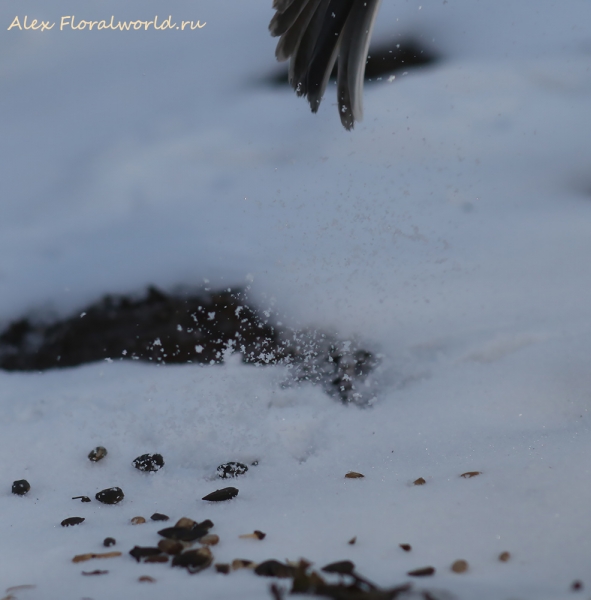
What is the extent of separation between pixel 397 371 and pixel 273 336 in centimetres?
46

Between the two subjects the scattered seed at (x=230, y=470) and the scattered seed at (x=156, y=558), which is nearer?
the scattered seed at (x=156, y=558)

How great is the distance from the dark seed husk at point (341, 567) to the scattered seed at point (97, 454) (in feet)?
2.47

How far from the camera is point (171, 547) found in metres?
0.88

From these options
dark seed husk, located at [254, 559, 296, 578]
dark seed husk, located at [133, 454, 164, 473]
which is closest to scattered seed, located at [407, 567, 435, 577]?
dark seed husk, located at [254, 559, 296, 578]

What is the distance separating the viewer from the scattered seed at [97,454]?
1.35 m

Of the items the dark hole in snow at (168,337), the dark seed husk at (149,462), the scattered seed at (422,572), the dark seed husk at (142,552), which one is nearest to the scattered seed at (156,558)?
the dark seed husk at (142,552)

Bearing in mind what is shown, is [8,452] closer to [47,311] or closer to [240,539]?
[240,539]

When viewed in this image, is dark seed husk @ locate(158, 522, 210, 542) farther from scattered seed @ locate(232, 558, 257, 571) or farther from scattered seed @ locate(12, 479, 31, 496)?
scattered seed @ locate(12, 479, 31, 496)

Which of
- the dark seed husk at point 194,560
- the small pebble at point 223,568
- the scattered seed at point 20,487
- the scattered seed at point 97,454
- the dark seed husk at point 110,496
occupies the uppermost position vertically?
the scattered seed at point 97,454

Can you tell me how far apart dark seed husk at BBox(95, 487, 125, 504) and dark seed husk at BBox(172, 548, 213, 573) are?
0.36m

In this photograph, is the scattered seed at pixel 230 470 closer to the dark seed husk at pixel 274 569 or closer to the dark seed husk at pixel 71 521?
the dark seed husk at pixel 71 521

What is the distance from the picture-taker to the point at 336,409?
4.91 feet

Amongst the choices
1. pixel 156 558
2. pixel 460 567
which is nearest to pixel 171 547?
pixel 156 558

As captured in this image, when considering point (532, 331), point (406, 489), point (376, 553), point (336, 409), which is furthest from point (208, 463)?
point (532, 331)
